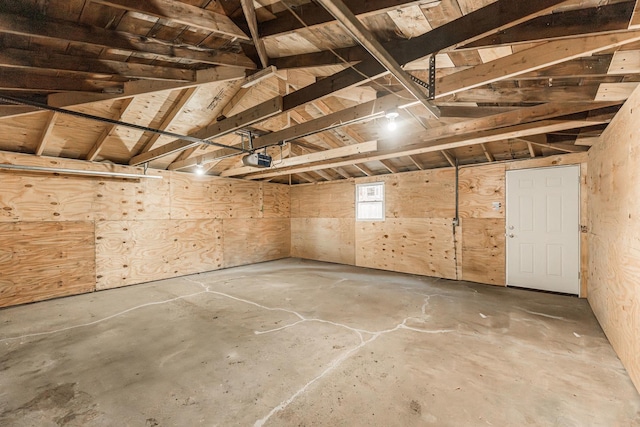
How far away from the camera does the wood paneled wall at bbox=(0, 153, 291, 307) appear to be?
12.9 ft

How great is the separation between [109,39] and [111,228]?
401 centimetres

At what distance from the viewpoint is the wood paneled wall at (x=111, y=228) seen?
393 centimetres

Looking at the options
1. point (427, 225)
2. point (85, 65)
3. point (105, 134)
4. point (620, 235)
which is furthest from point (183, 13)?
point (427, 225)

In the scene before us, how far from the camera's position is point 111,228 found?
15.5ft

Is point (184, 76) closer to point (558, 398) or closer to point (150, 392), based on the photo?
point (150, 392)

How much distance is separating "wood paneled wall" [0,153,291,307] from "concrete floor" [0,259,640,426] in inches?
22.5

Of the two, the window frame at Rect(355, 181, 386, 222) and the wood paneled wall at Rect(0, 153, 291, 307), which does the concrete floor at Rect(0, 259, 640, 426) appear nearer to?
the wood paneled wall at Rect(0, 153, 291, 307)

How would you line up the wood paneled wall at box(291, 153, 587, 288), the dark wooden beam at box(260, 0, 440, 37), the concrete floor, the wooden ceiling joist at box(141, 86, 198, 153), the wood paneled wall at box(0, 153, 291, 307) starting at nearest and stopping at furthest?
the dark wooden beam at box(260, 0, 440, 37) < the concrete floor < the wooden ceiling joist at box(141, 86, 198, 153) < the wood paneled wall at box(0, 153, 291, 307) < the wood paneled wall at box(291, 153, 587, 288)

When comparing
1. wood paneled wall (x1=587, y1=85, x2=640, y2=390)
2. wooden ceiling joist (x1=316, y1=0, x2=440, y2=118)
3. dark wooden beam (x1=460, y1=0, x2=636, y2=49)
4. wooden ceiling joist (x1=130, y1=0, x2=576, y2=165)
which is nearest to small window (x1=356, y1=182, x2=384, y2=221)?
wood paneled wall (x1=587, y1=85, x2=640, y2=390)

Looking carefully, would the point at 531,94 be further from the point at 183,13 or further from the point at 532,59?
the point at 183,13

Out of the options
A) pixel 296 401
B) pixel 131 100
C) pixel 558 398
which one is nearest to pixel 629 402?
pixel 558 398

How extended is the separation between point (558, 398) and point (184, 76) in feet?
12.2

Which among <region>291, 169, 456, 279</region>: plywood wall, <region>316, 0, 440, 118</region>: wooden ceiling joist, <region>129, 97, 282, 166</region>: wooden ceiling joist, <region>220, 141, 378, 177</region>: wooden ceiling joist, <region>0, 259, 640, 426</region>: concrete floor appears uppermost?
<region>129, 97, 282, 166</region>: wooden ceiling joist

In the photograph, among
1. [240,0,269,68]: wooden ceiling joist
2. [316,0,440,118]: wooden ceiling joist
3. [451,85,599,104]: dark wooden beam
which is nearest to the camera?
[316,0,440,118]: wooden ceiling joist
